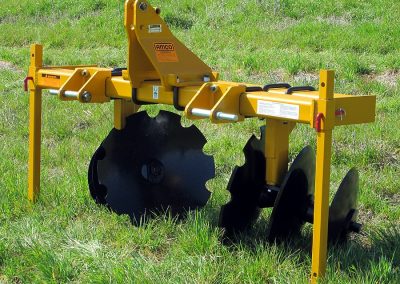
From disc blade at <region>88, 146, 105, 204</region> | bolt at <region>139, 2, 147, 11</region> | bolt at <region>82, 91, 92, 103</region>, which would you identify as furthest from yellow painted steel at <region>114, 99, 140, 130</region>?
bolt at <region>139, 2, 147, 11</region>

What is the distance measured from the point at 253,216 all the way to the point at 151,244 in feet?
2.05

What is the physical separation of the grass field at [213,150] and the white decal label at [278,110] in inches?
29.9

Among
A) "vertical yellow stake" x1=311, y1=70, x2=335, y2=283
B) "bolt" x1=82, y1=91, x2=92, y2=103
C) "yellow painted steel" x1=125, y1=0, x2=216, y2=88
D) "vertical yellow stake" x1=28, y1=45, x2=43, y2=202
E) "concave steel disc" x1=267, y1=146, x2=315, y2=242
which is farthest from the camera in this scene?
"vertical yellow stake" x1=28, y1=45, x2=43, y2=202

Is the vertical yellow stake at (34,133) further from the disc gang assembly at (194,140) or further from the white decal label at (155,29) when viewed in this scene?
the white decal label at (155,29)

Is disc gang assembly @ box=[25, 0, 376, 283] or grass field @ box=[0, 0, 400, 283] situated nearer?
disc gang assembly @ box=[25, 0, 376, 283]

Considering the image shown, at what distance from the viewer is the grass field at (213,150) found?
Result: 3930 mm

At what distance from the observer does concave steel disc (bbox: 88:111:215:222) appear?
4.93m

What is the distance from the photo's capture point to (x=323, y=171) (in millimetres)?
3504

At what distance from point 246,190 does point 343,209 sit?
23.2 inches

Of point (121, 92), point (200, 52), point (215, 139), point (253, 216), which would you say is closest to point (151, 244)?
point (253, 216)

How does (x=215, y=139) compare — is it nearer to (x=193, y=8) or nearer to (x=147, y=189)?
(x=147, y=189)

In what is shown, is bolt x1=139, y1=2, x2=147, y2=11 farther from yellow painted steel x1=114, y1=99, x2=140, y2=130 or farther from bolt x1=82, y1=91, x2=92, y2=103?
yellow painted steel x1=114, y1=99, x2=140, y2=130

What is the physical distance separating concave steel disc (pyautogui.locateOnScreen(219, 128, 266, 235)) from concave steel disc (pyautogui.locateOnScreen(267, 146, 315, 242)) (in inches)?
11.8

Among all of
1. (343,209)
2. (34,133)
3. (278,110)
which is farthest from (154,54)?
(343,209)
